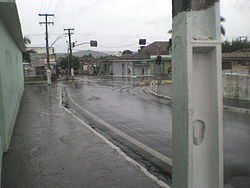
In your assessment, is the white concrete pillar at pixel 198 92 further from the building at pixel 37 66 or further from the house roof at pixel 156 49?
the house roof at pixel 156 49

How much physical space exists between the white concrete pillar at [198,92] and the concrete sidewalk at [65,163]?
81.2 inches

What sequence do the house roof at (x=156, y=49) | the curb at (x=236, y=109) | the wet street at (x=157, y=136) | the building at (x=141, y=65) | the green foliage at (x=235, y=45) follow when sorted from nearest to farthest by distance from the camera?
the wet street at (x=157, y=136)
the curb at (x=236, y=109)
the green foliage at (x=235, y=45)
the building at (x=141, y=65)
the house roof at (x=156, y=49)

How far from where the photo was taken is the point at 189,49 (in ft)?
8.91

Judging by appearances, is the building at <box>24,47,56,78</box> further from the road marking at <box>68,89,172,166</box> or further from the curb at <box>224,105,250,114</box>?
the curb at <box>224,105,250,114</box>

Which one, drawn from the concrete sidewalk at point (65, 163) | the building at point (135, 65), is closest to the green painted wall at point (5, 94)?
the concrete sidewalk at point (65, 163)

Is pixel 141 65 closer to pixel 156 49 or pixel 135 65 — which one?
pixel 135 65

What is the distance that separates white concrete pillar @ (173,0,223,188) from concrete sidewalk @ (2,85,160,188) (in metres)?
2.06

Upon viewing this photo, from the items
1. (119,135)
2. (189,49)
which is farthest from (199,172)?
(119,135)

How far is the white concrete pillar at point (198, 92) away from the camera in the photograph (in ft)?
8.98

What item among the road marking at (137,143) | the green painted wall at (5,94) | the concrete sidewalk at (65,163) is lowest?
the road marking at (137,143)

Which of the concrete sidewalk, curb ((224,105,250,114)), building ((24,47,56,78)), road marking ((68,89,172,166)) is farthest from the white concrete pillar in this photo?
building ((24,47,56,78))

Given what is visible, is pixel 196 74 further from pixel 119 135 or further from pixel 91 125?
pixel 91 125

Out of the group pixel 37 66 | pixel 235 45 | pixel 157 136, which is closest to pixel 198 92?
pixel 157 136

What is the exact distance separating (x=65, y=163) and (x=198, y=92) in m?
4.05
